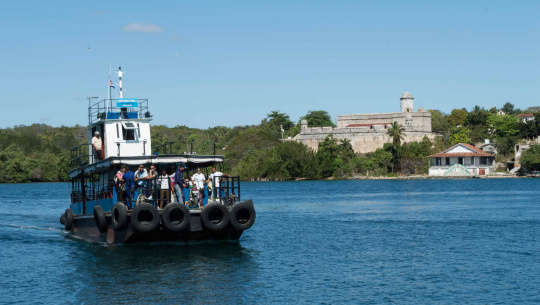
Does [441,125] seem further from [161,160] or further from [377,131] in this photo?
[161,160]

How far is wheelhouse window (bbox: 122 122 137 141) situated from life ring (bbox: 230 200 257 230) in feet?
23.1

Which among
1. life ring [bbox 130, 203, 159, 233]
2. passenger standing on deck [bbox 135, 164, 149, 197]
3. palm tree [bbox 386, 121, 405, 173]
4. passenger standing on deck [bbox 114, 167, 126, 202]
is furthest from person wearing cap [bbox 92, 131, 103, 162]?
palm tree [bbox 386, 121, 405, 173]

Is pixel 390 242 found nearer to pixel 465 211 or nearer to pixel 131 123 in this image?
pixel 131 123

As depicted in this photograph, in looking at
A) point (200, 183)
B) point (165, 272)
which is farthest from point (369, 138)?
point (165, 272)

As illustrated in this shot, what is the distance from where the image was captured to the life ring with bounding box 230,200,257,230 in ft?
91.5

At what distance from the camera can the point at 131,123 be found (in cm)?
3234

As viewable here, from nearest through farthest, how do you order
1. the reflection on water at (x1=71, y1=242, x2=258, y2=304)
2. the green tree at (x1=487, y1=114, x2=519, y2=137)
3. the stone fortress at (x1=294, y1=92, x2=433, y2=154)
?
the reflection on water at (x1=71, y1=242, x2=258, y2=304) → the stone fortress at (x1=294, y1=92, x2=433, y2=154) → the green tree at (x1=487, y1=114, x2=519, y2=137)

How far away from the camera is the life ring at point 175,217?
2675cm

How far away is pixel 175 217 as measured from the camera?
2714cm

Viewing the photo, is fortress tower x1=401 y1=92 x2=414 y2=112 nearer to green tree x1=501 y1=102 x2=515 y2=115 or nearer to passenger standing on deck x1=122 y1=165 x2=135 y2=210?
green tree x1=501 y1=102 x2=515 y2=115

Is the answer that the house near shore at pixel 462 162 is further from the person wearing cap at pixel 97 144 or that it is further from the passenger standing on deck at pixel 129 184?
the passenger standing on deck at pixel 129 184

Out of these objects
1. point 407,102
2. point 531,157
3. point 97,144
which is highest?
point 407,102

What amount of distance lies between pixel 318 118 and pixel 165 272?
155 m

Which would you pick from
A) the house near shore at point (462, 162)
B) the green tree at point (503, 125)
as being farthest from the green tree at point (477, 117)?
the house near shore at point (462, 162)
